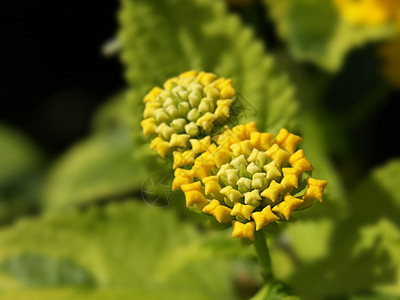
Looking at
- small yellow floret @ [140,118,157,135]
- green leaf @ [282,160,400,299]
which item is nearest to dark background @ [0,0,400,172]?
green leaf @ [282,160,400,299]

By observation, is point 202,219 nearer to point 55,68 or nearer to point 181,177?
point 181,177

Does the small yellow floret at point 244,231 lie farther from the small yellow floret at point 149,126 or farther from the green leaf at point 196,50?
the green leaf at point 196,50

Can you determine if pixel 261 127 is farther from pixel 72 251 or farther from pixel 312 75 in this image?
pixel 312 75

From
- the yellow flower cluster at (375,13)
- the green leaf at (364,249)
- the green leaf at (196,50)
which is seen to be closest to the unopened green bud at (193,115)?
the green leaf at (196,50)

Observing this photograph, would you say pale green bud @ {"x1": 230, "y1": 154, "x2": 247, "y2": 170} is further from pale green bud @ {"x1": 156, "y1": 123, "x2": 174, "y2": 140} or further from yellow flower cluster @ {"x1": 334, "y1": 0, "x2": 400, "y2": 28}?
yellow flower cluster @ {"x1": 334, "y1": 0, "x2": 400, "y2": 28}

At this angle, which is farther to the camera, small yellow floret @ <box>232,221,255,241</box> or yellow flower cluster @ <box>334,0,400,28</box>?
yellow flower cluster @ <box>334,0,400,28</box>
